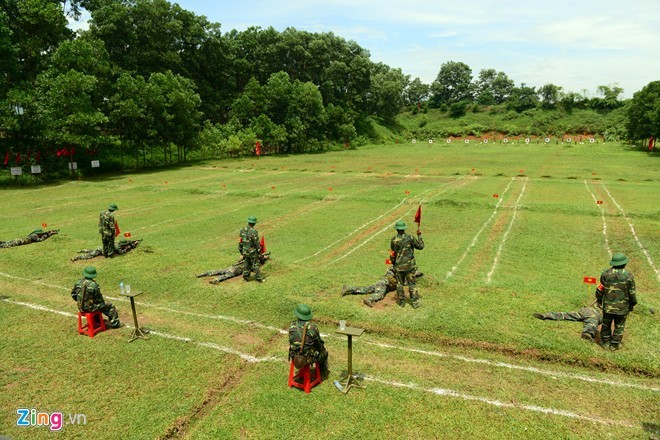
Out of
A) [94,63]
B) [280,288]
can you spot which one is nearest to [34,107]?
[94,63]

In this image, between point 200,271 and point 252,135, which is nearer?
A: point 200,271

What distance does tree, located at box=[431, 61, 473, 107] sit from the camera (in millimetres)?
145875

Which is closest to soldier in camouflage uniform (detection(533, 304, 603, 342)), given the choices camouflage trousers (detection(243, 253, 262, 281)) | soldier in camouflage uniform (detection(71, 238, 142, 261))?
camouflage trousers (detection(243, 253, 262, 281))

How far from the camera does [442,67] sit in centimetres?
14900

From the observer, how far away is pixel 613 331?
34.9 ft

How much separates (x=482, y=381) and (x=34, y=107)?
1802 inches

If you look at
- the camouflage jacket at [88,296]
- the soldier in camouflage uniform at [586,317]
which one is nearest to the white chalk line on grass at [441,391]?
the camouflage jacket at [88,296]

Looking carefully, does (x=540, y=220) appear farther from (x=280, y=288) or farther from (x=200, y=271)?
(x=200, y=271)

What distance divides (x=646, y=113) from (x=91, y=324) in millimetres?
70340

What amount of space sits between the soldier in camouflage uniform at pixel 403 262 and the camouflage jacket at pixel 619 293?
4.66 metres

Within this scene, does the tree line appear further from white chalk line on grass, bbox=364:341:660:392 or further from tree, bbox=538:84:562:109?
white chalk line on grass, bbox=364:341:660:392

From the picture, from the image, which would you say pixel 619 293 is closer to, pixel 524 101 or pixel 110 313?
pixel 110 313

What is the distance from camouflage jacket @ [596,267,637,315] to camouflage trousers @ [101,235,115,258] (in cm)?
1735

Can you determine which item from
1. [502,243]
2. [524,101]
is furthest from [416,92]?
[502,243]
